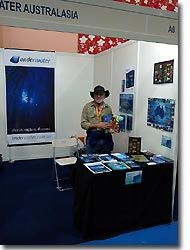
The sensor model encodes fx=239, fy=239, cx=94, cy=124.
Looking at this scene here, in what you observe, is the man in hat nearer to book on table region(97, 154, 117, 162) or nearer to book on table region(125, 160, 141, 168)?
book on table region(97, 154, 117, 162)

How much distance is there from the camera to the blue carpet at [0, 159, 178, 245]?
7.39 feet

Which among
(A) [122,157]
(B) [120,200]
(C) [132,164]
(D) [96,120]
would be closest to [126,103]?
(D) [96,120]

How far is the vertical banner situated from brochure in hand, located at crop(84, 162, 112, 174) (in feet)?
8.57


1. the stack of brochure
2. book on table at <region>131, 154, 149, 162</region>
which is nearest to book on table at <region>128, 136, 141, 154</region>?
book on table at <region>131, 154, 149, 162</region>

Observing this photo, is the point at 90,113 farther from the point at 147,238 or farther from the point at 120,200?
the point at 147,238

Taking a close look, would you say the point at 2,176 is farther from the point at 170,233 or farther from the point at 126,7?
the point at 126,7

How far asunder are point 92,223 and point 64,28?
1.72 m

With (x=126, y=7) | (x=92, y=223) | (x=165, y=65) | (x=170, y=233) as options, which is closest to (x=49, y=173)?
(x=92, y=223)

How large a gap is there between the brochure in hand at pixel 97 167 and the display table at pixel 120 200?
4 centimetres

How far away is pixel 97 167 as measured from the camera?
2.31 metres

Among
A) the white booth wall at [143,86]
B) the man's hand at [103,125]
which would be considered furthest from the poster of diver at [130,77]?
the man's hand at [103,125]

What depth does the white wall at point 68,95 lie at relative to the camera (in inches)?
191

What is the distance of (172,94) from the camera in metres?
2.59

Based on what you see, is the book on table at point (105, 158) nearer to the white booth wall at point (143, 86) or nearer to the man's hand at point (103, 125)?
the man's hand at point (103, 125)
